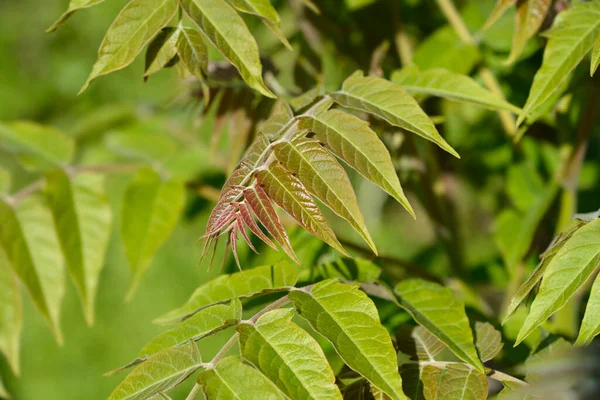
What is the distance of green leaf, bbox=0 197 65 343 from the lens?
91 centimetres

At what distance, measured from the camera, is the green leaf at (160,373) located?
61 cm

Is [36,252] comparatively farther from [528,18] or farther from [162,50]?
[528,18]

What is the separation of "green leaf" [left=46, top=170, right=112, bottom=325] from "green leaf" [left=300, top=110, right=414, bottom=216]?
449 millimetres

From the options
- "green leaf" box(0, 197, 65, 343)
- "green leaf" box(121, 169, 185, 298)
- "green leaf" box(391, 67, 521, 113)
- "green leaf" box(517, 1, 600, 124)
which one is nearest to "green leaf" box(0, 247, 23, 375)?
"green leaf" box(0, 197, 65, 343)

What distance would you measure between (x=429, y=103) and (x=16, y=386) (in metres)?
1.99

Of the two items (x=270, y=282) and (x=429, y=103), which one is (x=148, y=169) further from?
(x=429, y=103)

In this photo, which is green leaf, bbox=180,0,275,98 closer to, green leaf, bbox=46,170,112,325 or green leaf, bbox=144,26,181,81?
green leaf, bbox=144,26,181,81

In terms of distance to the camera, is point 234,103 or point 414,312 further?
point 234,103

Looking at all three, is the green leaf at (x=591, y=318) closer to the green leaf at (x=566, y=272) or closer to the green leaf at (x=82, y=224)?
the green leaf at (x=566, y=272)

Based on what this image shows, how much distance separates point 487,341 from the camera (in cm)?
71

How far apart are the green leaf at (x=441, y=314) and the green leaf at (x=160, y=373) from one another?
25cm

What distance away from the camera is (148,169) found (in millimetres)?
1103

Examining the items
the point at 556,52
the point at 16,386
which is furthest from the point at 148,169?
the point at 16,386

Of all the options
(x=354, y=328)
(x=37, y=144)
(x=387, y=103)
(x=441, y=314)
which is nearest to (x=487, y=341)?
(x=441, y=314)
